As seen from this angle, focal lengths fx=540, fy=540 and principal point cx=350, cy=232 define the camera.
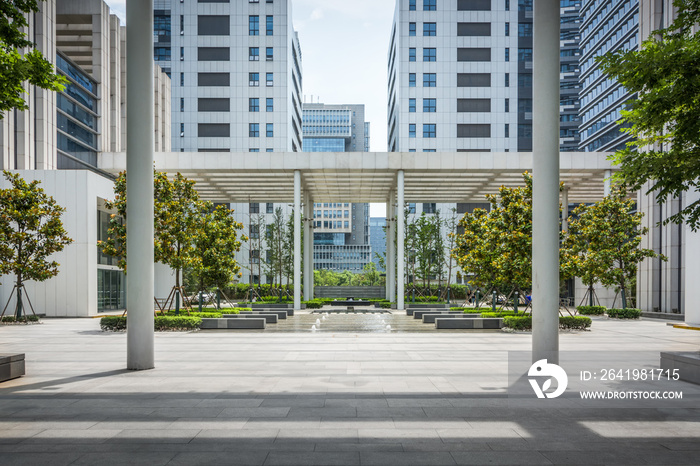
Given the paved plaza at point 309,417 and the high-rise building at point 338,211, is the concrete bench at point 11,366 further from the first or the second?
the high-rise building at point 338,211

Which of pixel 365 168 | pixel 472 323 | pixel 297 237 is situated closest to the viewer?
pixel 472 323

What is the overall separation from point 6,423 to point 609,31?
302ft

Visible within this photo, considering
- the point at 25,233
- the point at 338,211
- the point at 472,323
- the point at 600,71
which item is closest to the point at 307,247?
the point at 25,233

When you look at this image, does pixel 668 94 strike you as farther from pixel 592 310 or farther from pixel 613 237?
pixel 592 310

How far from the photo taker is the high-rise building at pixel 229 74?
6931 cm

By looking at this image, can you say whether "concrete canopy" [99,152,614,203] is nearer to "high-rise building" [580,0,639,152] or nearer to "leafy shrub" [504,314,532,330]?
"leafy shrub" [504,314,532,330]

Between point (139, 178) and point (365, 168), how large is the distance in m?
23.9

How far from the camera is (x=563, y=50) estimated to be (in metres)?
105

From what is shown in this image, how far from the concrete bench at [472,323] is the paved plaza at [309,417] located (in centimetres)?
864

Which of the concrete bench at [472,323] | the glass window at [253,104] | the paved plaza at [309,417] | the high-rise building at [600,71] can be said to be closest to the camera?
the paved plaza at [309,417]

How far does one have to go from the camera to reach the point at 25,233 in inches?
1008

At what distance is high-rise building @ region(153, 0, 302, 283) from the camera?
2729 inches

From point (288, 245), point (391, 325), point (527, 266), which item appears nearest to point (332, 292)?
point (288, 245)

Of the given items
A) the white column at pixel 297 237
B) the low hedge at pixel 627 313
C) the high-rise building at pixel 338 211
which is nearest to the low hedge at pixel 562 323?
the low hedge at pixel 627 313
